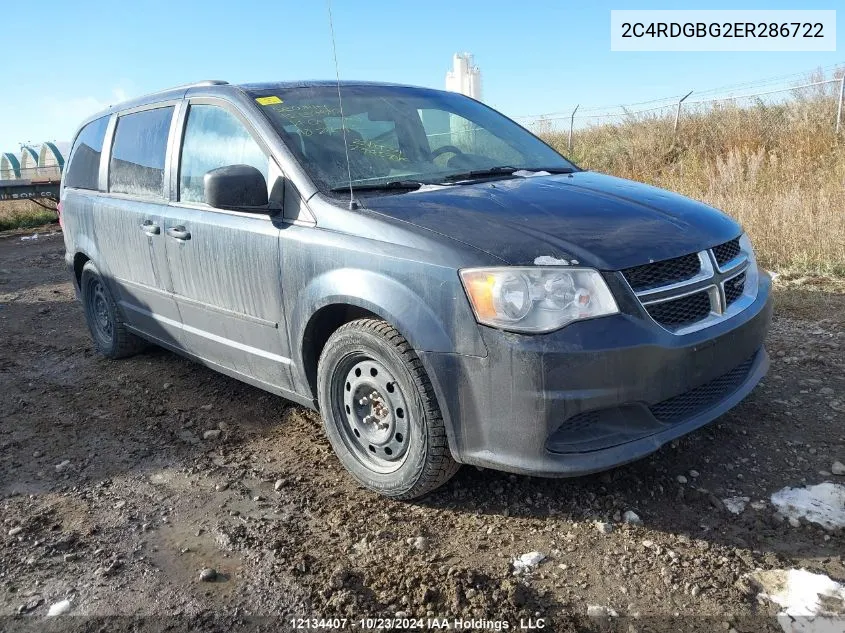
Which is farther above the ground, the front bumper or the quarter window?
the quarter window

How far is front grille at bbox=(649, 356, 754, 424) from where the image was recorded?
2.52 metres

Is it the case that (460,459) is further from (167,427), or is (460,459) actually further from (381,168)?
(167,427)

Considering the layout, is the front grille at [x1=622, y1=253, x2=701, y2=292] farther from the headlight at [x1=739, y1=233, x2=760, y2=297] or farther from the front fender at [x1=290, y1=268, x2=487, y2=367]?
the front fender at [x1=290, y1=268, x2=487, y2=367]

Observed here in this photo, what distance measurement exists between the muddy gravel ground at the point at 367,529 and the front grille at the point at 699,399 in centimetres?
37

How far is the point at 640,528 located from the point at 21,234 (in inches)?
668

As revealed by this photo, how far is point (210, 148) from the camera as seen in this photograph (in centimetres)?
356

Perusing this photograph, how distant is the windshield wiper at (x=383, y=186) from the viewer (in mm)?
2980

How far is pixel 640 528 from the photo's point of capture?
2527 mm

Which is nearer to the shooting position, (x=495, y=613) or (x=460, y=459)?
(x=495, y=613)

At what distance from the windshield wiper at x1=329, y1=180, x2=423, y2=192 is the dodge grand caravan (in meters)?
0.01

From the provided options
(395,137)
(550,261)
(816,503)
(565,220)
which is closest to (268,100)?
(395,137)

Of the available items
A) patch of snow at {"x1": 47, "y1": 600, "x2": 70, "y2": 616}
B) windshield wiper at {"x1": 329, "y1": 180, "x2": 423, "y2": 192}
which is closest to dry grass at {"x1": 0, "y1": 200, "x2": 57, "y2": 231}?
windshield wiper at {"x1": 329, "y1": 180, "x2": 423, "y2": 192}

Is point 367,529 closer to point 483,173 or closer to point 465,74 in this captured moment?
point 483,173

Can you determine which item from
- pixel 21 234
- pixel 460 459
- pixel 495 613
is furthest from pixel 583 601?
pixel 21 234
